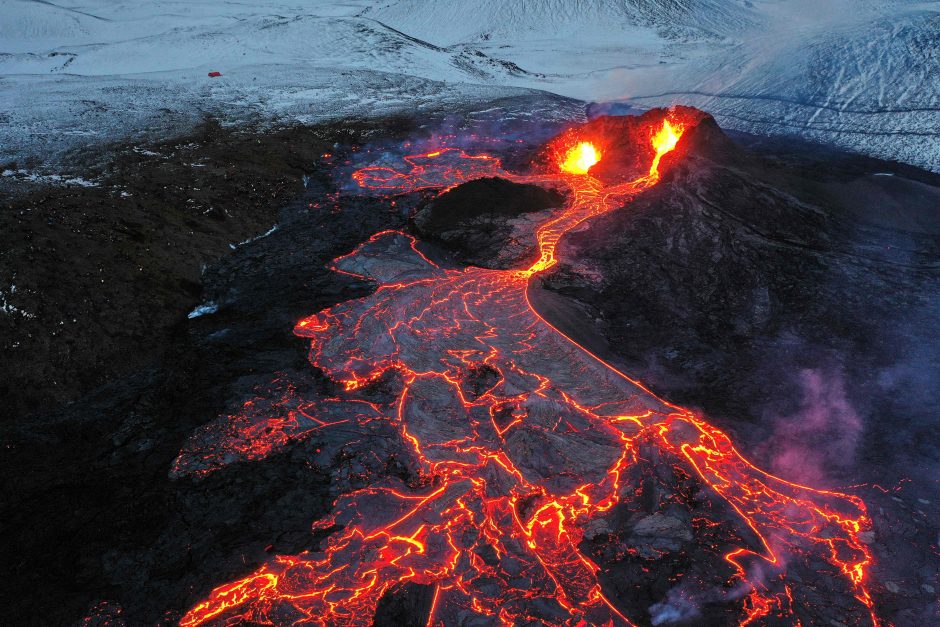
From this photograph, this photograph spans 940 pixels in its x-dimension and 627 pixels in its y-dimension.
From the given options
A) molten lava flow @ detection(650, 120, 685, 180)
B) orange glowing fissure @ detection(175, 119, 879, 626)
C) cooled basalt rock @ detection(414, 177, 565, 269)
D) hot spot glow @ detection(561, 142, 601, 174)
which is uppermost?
molten lava flow @ detection(650, 120, 685, 180)

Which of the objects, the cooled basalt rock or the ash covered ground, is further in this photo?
the cooled basalt rock

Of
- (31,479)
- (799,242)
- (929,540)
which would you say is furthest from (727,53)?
(31,479)

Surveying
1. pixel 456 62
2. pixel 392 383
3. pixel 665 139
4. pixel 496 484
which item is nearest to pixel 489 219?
pixel 392 383

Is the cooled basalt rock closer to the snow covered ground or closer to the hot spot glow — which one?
the hot spot glow

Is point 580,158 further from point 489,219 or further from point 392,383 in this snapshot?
point 392,383

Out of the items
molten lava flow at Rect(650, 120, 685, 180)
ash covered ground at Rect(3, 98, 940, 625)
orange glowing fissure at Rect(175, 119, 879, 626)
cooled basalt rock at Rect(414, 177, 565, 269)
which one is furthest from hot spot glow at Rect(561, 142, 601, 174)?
orange glowing fissure at Rect(175, 119, 879, 626)

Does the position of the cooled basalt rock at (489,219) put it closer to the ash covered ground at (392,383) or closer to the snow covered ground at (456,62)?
the ash covered ground at (392,383)

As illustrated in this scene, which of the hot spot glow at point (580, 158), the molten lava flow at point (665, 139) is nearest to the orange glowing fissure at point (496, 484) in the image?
the hot spot glow at point (580, 158)

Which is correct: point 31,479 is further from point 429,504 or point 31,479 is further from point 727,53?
point 727,53
